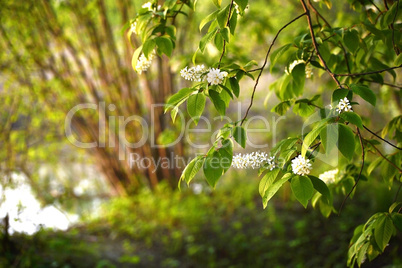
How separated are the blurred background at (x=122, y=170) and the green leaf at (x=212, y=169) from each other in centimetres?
144

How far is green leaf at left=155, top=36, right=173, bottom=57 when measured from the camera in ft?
3.63

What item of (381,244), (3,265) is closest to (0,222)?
(3,265)

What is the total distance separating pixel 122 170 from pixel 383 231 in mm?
3595

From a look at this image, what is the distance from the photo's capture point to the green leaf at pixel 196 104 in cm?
96

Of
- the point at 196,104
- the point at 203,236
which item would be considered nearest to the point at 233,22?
the point at 196,104

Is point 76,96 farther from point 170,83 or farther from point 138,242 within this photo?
point 138,242

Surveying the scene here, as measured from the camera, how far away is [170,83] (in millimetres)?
3990

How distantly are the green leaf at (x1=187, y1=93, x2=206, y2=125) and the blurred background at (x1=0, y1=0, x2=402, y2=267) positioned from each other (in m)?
1.38

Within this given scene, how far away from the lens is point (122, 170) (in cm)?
425

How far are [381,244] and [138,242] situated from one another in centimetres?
261

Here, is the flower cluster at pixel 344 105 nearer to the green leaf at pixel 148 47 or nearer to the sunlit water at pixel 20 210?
the green leaf at pixel 148 47

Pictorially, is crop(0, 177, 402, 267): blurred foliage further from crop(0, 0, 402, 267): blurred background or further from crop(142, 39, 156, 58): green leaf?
crop(142, 39, 156, 58): green leaf

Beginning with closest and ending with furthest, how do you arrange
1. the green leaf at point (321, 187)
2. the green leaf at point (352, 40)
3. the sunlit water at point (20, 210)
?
the green leaf at point (321, 187) < the green leaf at point (352, 40) < the sunlit water at point (20, 210)

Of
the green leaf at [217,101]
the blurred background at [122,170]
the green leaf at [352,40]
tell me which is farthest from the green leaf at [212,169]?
the blurred background at [122,170]
